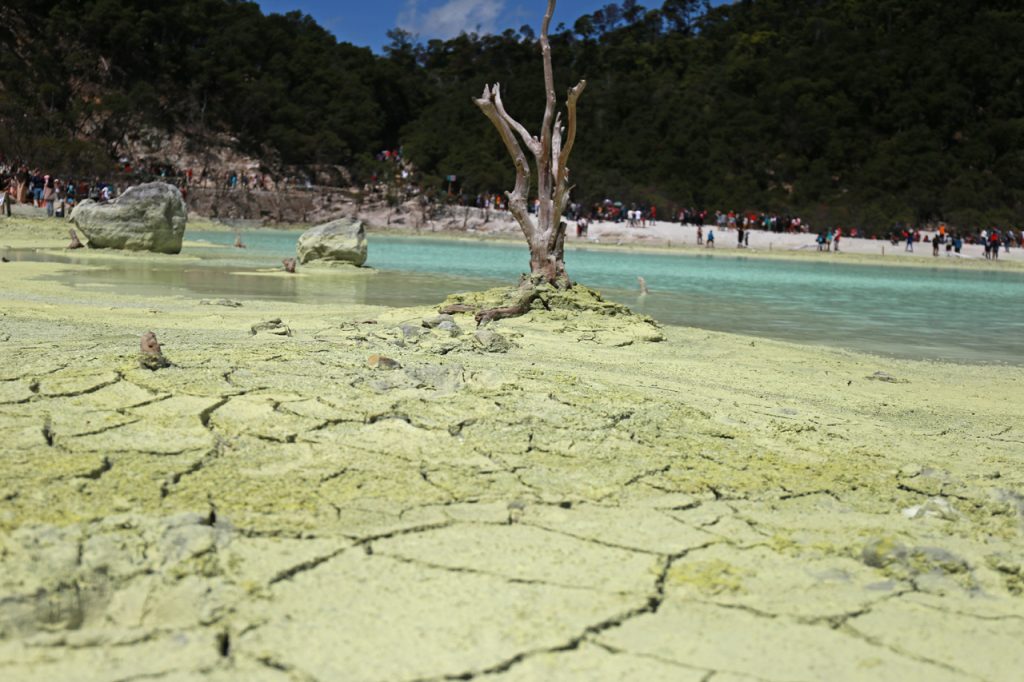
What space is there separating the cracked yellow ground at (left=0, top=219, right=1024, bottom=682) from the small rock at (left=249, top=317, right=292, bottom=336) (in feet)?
4.88

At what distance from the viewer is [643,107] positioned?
3413 inches

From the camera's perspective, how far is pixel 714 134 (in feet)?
259

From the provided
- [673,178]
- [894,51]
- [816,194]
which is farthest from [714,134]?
[894,51]

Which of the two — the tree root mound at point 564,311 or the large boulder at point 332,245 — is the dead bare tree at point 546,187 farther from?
the large boulder at point 332,245

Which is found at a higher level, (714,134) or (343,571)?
(714,134)

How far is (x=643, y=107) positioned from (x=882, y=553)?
87.2m

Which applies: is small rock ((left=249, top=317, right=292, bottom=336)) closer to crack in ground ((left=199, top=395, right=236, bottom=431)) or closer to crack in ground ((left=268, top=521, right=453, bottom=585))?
crack in ground ((left=199, top=395, right=236, bottom=431))

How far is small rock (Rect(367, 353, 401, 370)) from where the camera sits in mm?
5230

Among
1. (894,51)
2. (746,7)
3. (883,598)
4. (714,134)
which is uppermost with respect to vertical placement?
(746,7)

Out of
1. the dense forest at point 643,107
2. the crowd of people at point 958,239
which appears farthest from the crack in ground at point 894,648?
the dense forest at point 643,107

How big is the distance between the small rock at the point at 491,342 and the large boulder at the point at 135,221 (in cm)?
1350

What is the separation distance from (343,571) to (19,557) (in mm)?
857

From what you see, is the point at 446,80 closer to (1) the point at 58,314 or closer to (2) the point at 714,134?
(2) the point at 714,134

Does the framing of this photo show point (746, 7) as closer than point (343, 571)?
No
